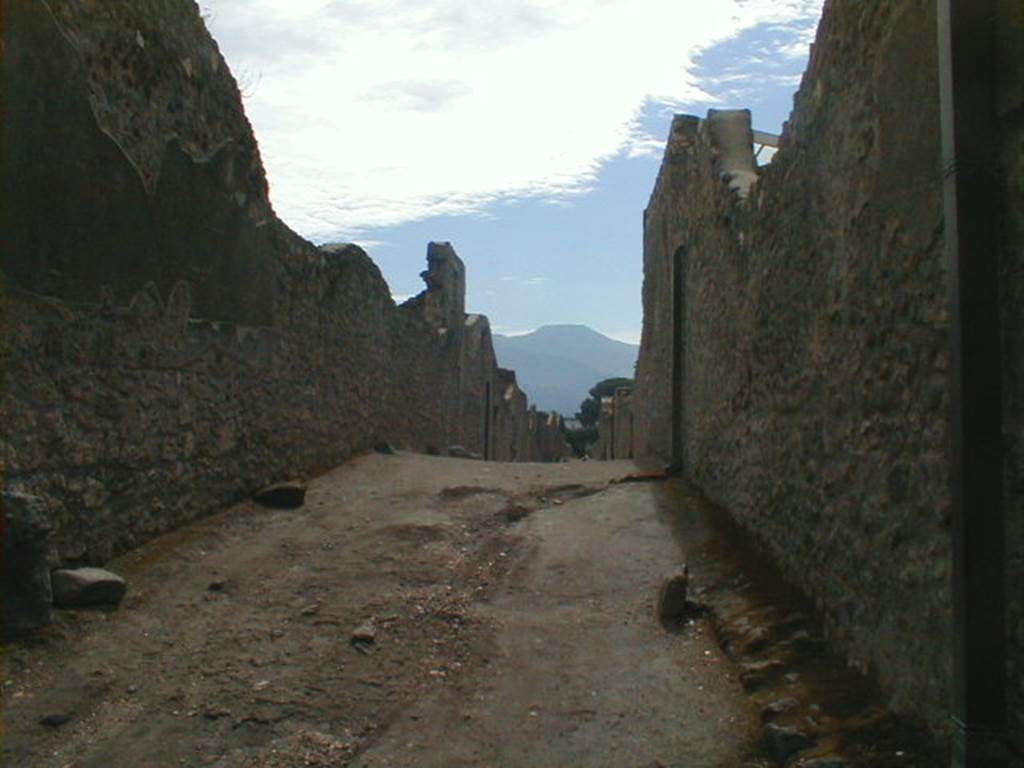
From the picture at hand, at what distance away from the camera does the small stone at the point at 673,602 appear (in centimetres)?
535

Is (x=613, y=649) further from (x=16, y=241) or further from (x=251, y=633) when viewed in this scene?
(x=16, y=241)

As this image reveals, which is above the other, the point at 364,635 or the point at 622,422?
the point at 622,422

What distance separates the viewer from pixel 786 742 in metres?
3.61

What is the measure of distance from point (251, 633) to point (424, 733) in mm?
1340

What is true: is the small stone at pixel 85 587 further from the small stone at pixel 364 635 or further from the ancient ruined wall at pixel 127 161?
the ancient ruined wall at pixel 127 161

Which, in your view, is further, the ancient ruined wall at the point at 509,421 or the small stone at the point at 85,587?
the ancient ruined wall at the point at 509,421

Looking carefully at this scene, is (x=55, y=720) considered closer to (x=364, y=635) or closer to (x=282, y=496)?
(x=364, y=635)

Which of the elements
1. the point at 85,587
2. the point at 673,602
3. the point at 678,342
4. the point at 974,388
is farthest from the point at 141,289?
the point at 678,342

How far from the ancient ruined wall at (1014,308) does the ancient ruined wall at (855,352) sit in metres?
0.41

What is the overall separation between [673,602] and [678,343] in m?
5.24

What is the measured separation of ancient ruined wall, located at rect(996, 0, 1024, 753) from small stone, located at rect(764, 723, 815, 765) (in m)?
1.05

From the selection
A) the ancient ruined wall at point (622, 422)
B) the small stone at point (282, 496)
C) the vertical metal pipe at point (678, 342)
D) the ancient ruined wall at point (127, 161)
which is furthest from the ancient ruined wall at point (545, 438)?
the ancient ruined wall at point (127, 161)

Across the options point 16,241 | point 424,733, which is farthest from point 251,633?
point 16,241

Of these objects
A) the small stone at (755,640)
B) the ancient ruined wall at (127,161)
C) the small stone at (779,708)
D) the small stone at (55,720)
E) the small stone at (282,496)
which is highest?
the ancient ruined wall at (127,161)
